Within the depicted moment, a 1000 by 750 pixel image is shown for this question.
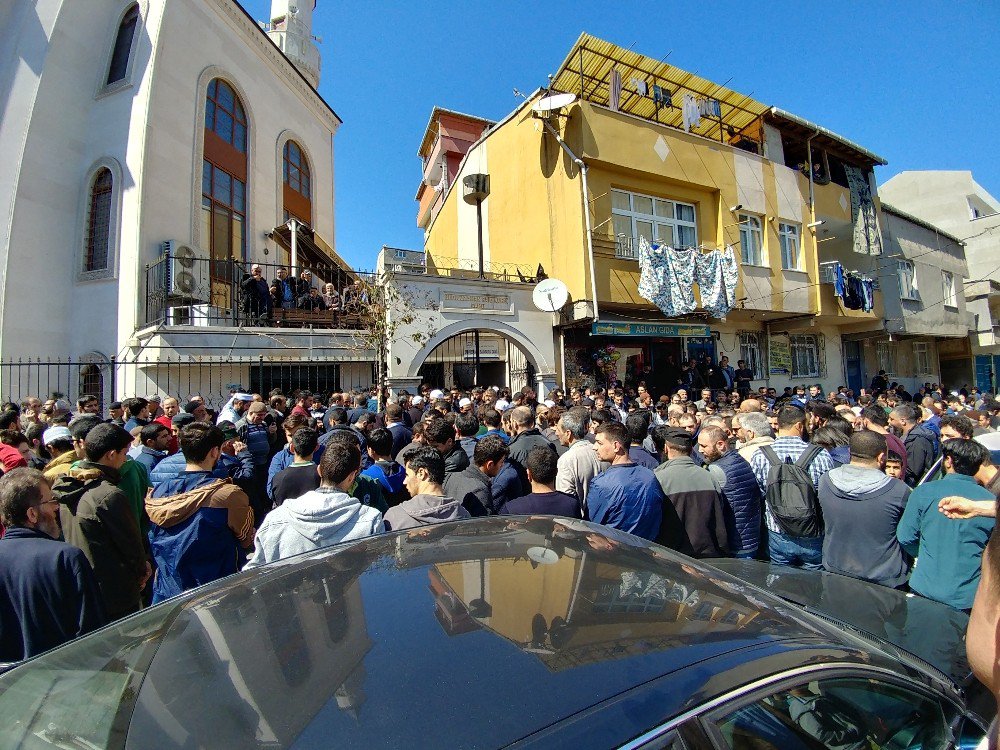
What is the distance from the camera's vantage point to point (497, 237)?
627 inches

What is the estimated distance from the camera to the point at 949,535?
2.92m

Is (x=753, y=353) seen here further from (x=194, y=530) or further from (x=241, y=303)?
(x=194, y=530)

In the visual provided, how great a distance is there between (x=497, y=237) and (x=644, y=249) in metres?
5.07

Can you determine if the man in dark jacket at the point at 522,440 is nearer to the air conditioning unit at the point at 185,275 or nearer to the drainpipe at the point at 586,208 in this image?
the drainpipe at the point at 586,208

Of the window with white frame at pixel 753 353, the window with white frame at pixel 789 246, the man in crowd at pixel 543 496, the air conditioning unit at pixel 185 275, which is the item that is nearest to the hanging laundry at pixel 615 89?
the window with white frame at pixel 789 246

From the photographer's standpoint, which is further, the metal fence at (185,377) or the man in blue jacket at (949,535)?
the metal fence at (185,377)

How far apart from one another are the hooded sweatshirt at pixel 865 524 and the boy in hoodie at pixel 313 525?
10.0 ft

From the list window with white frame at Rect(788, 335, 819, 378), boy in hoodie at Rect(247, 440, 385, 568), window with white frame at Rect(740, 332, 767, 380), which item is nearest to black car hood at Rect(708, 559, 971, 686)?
boy in hoodie at Rect(247, 440, 385, 568)

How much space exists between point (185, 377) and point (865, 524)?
448 inches

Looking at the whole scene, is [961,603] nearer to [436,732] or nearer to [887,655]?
[887,655]

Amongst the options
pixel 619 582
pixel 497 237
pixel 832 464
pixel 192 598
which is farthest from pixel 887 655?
pixel 497 237

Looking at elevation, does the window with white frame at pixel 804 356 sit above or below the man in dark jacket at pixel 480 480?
above

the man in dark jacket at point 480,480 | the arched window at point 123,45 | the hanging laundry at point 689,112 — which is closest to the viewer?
the man in dark jacket at point 480,480

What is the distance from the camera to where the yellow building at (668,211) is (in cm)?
1273
